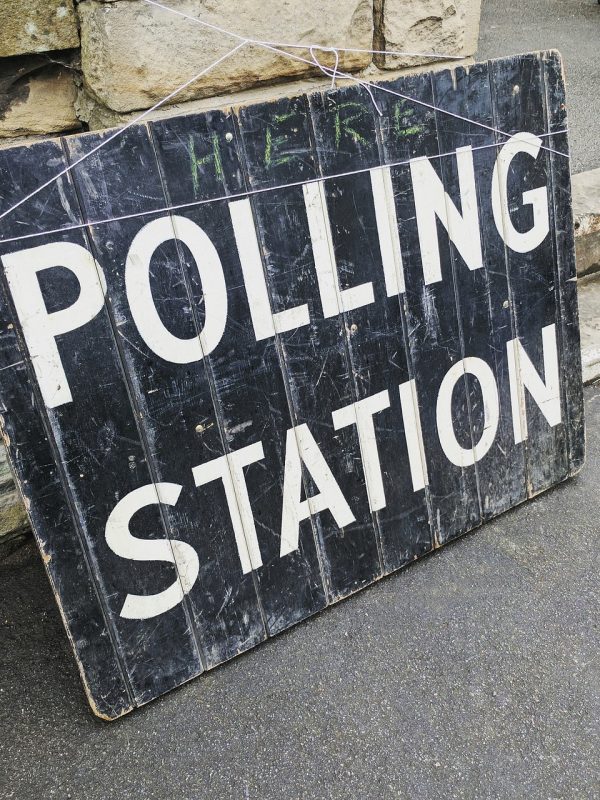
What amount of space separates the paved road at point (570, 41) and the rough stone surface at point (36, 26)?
2.08 metres

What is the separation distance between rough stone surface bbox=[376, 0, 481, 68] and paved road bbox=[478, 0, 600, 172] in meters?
1.26

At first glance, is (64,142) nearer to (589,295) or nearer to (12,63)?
(12,63)

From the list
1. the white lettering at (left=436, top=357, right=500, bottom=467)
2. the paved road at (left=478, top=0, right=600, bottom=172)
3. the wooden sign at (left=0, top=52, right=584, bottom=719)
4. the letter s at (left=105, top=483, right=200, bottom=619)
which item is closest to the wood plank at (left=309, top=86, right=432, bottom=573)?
the wooden sign at (left=0, top=52, right=584, bottom=719)

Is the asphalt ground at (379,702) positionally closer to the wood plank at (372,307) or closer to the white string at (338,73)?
the wood plank at (372,307)

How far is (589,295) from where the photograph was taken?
2621mm

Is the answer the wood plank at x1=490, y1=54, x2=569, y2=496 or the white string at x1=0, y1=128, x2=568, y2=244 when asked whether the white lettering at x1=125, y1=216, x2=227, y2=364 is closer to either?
the white string at x1=0, y1=128, x2=568, y2=244

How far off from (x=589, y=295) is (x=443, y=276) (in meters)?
1.22

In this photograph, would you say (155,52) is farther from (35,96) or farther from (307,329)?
(307,329)

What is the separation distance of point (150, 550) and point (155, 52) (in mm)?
958

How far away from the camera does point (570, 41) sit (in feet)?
13.5

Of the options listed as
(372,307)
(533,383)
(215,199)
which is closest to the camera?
(215,199)

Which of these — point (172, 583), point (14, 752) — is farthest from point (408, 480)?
point (14, 752)

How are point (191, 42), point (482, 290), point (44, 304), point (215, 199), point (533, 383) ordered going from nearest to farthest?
1. point (44, 304)
2. point (215, 199)
3. point (191, 42)
4. point (482, 290)
5. point (533, 383)

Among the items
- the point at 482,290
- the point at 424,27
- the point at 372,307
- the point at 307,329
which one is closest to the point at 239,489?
the point at 307,329
